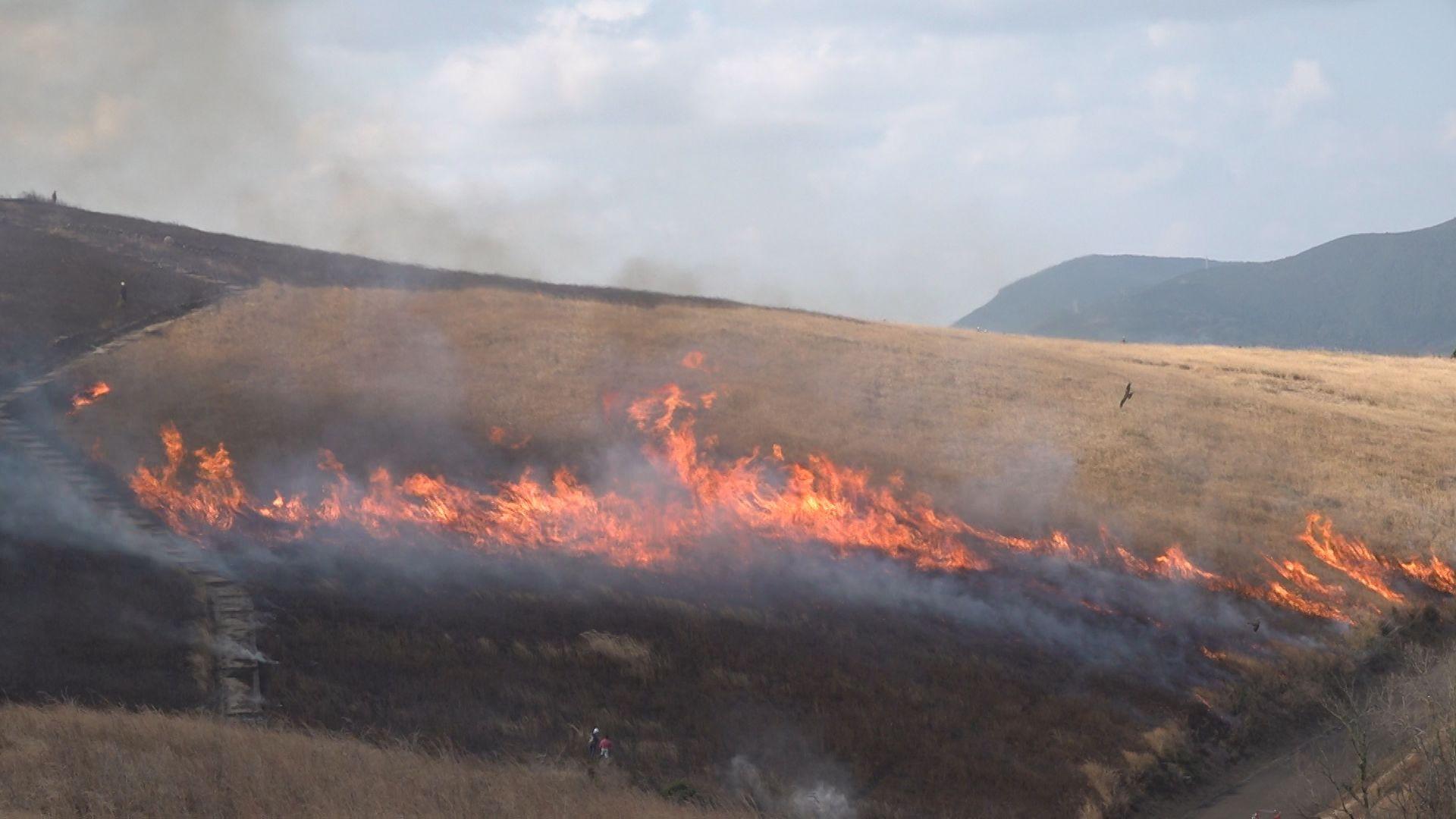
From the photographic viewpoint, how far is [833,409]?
1804 inches

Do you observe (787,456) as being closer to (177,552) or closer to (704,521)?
(704,521)

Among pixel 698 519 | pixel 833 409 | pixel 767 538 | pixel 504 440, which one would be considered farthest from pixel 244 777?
pixel 833 409

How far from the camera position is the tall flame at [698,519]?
109ft

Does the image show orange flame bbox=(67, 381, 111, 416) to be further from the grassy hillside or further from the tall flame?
the tall flame

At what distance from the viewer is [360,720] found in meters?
23.5

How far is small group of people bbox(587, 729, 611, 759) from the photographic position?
22.9m

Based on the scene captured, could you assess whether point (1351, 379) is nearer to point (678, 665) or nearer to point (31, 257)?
point (678, 665)

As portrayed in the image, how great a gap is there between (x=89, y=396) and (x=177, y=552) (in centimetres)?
1360

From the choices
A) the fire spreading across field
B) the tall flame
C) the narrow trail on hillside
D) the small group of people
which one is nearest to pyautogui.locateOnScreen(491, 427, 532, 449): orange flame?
the fire spreading across field

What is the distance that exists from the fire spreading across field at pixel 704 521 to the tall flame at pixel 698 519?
5 centimetres

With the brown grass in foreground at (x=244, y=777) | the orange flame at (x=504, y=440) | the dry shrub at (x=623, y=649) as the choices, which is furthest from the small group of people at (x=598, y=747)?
the orange flame at (x=504, y=440)

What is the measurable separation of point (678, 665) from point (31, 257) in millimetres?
46219

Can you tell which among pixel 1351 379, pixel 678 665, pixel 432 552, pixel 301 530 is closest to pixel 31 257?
pixel 301 530

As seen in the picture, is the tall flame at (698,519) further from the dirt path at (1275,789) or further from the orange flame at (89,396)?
the dirt path at (1275,789)
